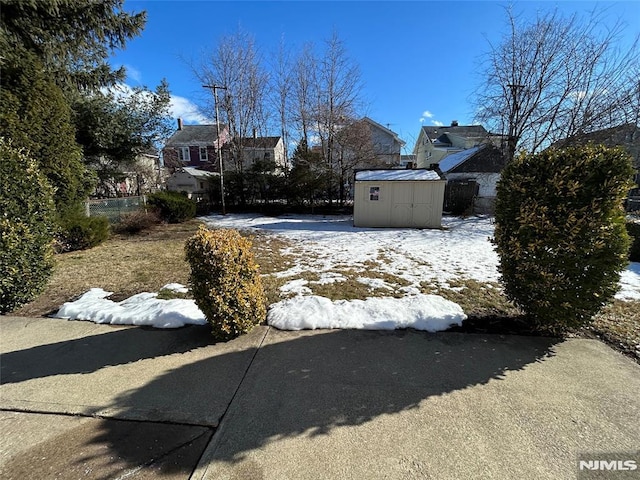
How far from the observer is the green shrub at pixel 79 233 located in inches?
284

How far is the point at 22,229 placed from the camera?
3.59m

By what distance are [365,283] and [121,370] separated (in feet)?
12.1

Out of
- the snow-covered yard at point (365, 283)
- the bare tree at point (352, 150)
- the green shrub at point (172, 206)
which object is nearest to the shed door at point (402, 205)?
the snow-covered yard at point (365, 283)

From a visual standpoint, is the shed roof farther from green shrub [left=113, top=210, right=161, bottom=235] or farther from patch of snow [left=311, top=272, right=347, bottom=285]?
green shrub [left=113, top=210, right=161, bottom=235]

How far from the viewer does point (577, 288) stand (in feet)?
9.27

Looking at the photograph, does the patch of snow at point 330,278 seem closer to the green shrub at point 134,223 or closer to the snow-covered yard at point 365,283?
the snow-covered yard at point 365,283

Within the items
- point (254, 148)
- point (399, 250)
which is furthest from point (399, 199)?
point (254, 148)

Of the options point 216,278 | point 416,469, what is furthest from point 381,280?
point 416,469

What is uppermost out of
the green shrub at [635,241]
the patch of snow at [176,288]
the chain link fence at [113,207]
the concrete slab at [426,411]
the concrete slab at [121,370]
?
the chain link fence at [113,207]

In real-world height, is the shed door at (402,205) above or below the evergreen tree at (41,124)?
below

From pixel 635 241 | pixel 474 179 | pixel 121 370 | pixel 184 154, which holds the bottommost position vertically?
pixel 121 370

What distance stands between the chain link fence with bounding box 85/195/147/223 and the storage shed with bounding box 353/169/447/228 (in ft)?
30.7

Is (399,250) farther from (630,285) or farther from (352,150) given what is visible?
(352,150)

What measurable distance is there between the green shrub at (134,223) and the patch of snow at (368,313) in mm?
8910
